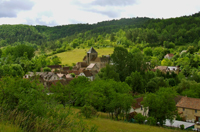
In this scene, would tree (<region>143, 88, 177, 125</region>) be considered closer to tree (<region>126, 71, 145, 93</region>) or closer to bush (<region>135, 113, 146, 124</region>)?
bush (<region>135, 113, 146, 124</region>)

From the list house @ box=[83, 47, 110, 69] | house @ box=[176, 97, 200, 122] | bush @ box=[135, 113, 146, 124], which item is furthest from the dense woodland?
house @ box=[83, 47, 110, 69]

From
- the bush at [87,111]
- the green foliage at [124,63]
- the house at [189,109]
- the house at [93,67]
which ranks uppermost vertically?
the green foliage at [124,63]

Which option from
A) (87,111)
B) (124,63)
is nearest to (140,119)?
(87,111)

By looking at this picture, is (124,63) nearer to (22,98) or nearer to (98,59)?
(98,59)

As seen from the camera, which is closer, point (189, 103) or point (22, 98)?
point (22, 98)

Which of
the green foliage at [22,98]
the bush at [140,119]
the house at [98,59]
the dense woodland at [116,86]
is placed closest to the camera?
the green foliage at [22,98]

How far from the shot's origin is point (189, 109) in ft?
126

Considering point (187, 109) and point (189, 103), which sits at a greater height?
point (189, 103)

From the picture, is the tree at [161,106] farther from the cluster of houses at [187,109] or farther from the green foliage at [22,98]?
the green foliage at [22,98]

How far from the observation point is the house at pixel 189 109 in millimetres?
37531

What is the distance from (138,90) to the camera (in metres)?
51.4

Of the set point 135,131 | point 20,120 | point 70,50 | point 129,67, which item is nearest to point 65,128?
point 20,120

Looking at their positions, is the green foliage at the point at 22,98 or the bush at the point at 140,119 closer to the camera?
the green foliage at the point at 22,98

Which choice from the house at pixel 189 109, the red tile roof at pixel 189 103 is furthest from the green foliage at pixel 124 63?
the house at pixel 189 109
